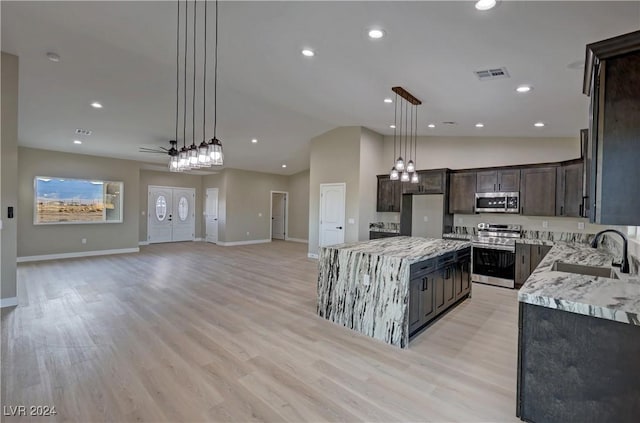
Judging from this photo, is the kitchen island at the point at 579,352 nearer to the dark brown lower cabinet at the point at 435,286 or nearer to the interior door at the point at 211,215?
the dark brown lower cabinet at the point at 435,286

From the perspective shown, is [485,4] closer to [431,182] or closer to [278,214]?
[431,182]

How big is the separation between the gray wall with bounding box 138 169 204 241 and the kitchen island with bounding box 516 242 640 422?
10.8 metres

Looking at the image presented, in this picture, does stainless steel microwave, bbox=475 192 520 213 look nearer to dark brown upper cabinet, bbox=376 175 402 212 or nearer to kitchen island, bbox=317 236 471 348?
dark brown upper cabinet, bbox=376 175 402 212

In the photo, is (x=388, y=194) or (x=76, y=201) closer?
(x=388, y=194)

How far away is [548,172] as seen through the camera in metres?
5.22

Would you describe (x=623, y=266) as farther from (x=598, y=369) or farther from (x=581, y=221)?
(x=581, y=221)

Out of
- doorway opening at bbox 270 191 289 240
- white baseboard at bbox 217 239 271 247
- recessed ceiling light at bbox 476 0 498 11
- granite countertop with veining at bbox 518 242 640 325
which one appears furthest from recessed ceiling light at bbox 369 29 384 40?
doorway opening at bbox 270 191 289 240

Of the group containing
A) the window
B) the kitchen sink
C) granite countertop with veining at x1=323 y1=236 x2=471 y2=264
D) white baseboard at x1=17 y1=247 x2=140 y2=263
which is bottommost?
white baseboard at x1=17 y1=247 x2=140 y2=263

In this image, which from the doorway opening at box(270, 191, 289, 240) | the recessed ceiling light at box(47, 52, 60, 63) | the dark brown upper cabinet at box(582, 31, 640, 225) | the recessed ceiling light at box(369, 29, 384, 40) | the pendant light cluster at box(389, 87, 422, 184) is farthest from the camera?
the doorway opening at box(270, 191, 289, 240)

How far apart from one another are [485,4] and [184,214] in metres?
11.2

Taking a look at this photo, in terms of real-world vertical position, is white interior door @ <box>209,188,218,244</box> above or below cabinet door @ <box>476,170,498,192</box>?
below

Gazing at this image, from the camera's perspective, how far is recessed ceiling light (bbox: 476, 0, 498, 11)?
82.4 inches

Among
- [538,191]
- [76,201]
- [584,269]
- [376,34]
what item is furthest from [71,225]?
[538,191]

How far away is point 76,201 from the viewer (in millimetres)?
7852
